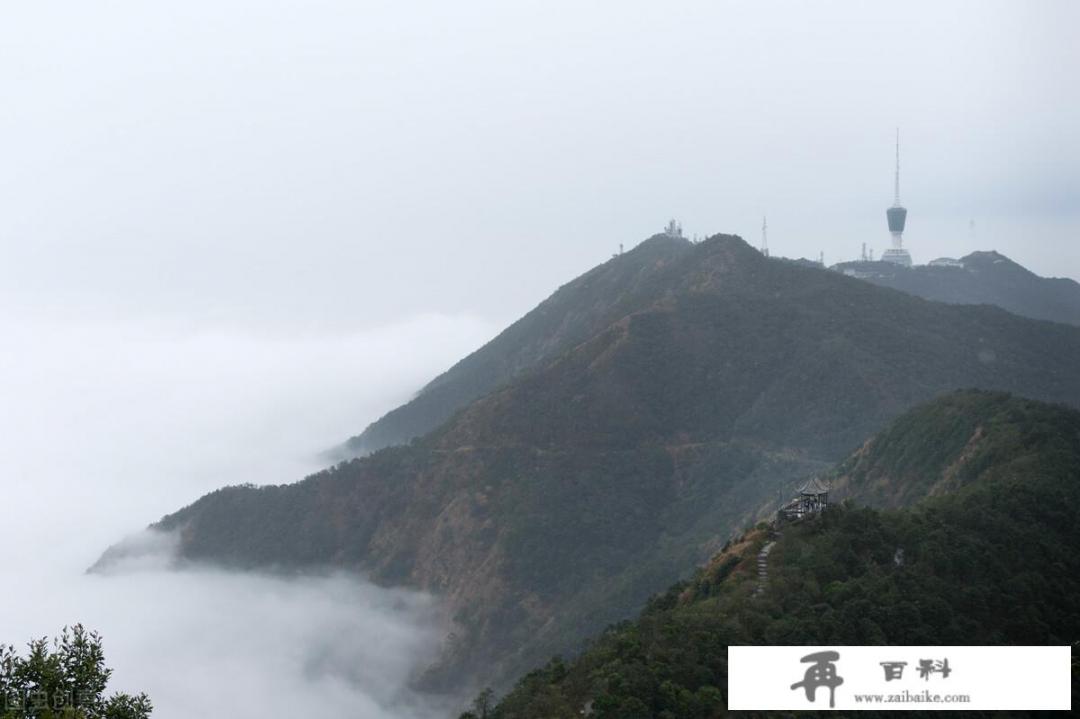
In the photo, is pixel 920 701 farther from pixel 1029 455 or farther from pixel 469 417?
pixel 469 417

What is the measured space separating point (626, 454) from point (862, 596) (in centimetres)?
6328

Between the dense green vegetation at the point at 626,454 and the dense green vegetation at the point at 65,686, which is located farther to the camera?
the dense green vegetation at the point at 626,454

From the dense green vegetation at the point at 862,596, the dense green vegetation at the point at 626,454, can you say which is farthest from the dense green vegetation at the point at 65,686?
the dense green vegetation at the point at 626,454

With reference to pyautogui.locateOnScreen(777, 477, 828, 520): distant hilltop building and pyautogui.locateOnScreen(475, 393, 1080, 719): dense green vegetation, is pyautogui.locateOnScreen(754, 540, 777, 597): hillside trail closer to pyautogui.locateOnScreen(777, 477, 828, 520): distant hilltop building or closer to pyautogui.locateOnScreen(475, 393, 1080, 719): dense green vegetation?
pyautogui.locateOnScreen(475, 393, 1080, 719): dense green vegetation

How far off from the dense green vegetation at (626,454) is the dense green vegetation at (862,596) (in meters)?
32.0

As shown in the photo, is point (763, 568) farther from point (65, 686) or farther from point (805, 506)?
point (65, 686)

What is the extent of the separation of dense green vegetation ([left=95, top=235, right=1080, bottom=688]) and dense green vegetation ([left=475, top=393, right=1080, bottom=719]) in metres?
32.0

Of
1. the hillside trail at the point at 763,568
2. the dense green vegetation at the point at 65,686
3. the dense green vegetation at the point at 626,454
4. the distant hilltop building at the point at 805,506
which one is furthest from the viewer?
the dense green vegetation at the point at 626,454

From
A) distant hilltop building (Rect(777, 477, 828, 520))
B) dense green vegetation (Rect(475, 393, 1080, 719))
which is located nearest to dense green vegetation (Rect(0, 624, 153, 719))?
dense green vegetation (Rect(475, 393, 1080, 719))

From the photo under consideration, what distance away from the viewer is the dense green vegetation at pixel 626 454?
296 feet

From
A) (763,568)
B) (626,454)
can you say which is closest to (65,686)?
(763,568)

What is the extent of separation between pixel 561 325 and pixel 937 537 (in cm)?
10856

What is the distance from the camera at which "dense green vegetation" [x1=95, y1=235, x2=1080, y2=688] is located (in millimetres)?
90312

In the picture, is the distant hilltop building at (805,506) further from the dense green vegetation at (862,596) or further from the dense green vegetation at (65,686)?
the dense green vegetation at (65,686)
